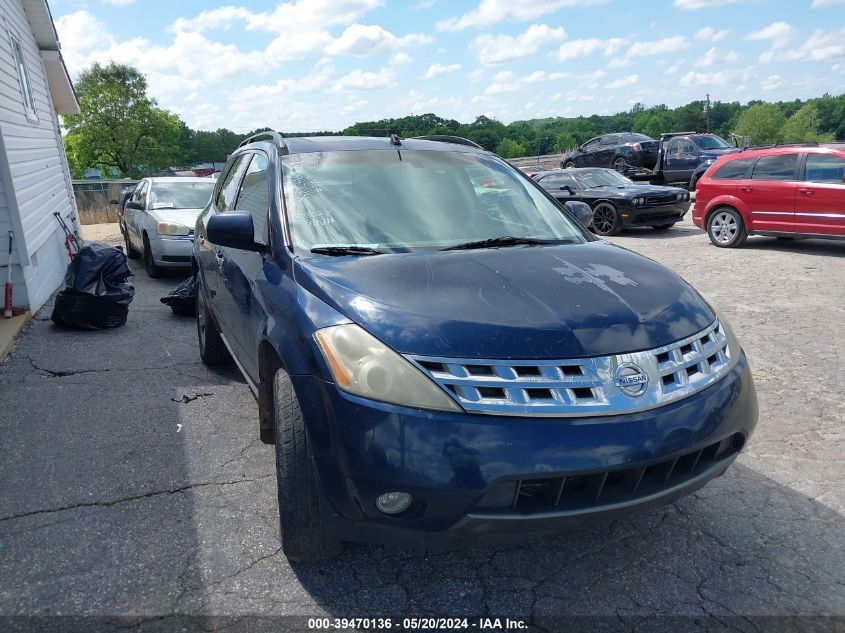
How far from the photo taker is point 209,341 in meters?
5.39

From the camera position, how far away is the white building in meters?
7.18

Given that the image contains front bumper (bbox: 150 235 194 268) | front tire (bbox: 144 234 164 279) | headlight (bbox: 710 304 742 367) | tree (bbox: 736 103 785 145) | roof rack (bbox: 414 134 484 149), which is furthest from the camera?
tree (bbox: 736 103 785 145)

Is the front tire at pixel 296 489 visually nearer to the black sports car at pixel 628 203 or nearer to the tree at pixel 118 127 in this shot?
the black sports car at pixel 628 203

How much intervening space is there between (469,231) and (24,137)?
28.1ft

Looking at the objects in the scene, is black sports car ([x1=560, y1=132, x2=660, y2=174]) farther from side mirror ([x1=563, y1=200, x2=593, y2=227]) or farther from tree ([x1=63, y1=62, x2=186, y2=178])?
tree ([x1=63, y1=62, x2=186, y2=178])

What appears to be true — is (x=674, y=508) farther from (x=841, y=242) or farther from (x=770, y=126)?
(x=770, y=126)

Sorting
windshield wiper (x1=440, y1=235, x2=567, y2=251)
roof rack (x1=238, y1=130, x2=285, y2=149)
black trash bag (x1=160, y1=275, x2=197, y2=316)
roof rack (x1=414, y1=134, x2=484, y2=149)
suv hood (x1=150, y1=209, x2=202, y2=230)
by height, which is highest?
roof rack (x1=238, y1=130, x2=285, y2=149)

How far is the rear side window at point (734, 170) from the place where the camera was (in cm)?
1109

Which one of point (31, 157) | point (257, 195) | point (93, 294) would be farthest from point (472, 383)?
point (31, 157)

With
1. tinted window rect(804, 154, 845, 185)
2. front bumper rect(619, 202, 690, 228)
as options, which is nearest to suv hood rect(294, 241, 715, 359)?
tinted window rect(804, 154, 845, 185)

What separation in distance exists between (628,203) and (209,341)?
1021cm

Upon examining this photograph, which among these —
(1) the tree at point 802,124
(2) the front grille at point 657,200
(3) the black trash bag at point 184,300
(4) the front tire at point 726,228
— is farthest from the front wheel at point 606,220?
(1) the tree at point 802,124

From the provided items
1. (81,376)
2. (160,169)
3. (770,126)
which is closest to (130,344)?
(81,376)

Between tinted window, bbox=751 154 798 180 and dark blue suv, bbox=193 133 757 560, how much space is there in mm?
8986
